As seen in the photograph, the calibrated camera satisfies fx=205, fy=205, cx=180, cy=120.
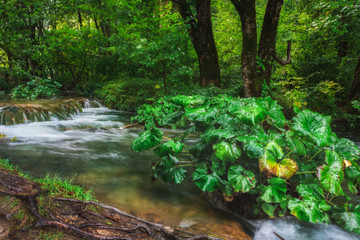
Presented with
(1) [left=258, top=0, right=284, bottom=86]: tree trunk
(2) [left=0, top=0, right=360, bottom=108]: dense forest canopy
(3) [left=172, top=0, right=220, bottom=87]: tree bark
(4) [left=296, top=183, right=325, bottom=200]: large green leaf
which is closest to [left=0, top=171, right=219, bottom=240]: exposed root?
(4) [left=296, top=183, right=325, bottom=200]: large green leaf

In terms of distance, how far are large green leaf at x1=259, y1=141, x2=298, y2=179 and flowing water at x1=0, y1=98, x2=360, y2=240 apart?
724 millimetres

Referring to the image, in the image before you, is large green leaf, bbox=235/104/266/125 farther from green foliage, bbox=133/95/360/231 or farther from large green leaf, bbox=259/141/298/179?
large green leaf, bbox=259/141/298/179

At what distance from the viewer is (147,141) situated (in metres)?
2.15

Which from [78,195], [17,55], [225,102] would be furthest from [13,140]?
[17,55]

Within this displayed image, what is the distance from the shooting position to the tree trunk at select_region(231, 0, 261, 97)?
5.64 meters

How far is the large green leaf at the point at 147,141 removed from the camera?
2.13 m

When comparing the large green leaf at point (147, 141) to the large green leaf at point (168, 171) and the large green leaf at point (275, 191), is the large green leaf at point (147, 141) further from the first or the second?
the large green leaf at point (275, 191)

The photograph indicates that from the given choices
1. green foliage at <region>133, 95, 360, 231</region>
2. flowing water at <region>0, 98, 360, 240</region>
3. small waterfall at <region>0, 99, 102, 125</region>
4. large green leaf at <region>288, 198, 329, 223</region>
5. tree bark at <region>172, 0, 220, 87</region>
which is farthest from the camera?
tree bark at <region>172, 0, 220, 87</region>

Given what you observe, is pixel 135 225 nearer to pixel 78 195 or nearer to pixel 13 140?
pixel 78 195

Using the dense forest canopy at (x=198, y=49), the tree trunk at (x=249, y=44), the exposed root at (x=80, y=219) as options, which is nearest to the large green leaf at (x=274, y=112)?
the exposed root at (x=80, y=219)

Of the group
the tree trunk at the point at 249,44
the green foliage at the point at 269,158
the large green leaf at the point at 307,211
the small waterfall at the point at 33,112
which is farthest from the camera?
the small waterfall at the point at 33,112

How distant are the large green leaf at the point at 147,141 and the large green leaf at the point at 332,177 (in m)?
1.55

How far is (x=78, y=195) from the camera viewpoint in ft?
6.89

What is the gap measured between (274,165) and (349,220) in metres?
0.89
